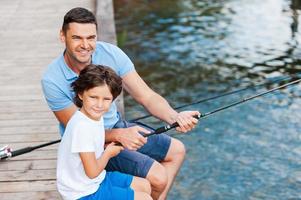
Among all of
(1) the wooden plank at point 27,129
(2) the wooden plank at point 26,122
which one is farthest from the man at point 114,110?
(2) the wooden plank at point 26,122

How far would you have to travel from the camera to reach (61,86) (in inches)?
154

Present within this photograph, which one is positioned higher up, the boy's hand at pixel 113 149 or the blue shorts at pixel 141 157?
Result: the boy's hand at pixel 113 149

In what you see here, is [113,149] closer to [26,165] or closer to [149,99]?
[149,99]

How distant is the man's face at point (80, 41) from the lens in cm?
383

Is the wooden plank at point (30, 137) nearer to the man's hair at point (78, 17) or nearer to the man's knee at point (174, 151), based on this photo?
the man's knee at point (174, 151)

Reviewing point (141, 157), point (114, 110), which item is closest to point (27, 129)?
point (114, 110)

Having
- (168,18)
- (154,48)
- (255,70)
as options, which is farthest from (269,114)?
(168,18)

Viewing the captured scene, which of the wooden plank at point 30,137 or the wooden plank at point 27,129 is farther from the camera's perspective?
the wooden plank at point 27,129

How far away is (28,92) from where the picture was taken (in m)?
7.00

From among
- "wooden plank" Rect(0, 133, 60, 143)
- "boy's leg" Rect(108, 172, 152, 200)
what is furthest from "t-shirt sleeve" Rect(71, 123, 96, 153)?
"wooden plank" Rect(0, 133, 60, 143)

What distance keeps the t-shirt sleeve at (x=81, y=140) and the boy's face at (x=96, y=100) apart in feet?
0.35

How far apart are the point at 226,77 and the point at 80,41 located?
690cm

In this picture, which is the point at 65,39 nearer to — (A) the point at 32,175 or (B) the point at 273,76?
(A) the point at 32,175

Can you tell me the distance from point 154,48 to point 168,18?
7.07ft
